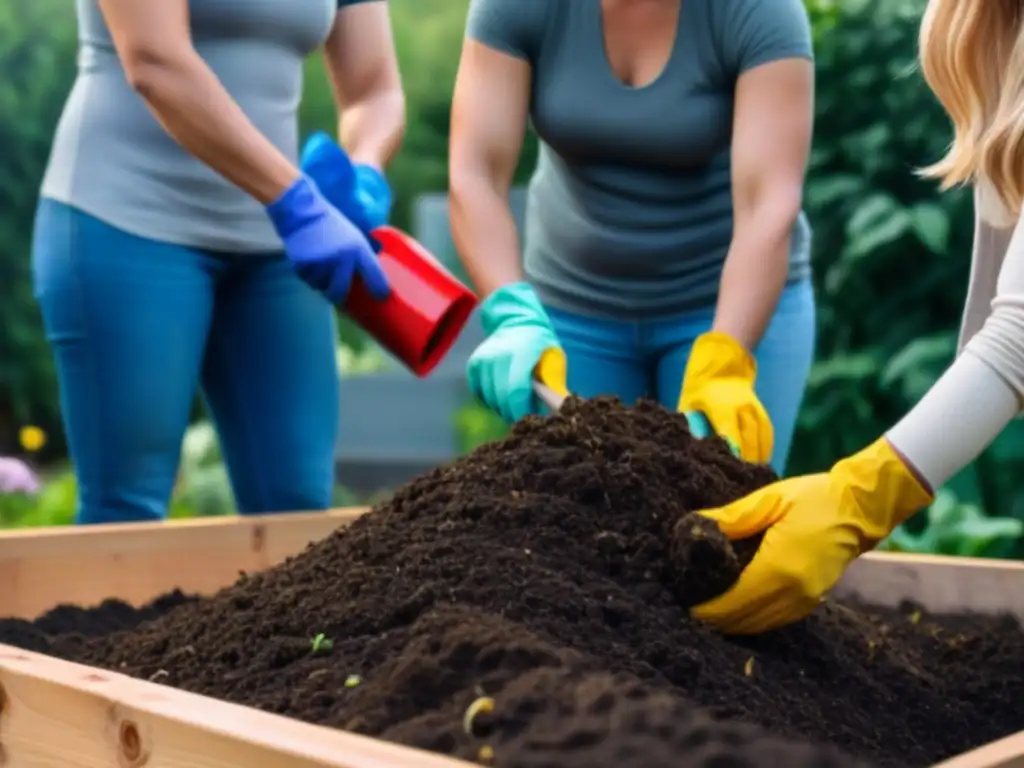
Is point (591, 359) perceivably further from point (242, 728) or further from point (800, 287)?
point (242, 728)

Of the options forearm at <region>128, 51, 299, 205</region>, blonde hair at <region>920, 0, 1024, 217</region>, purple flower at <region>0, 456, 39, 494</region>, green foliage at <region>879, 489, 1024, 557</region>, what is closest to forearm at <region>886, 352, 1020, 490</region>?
blonde hair at <region>920, 0, 1024, 217</region>

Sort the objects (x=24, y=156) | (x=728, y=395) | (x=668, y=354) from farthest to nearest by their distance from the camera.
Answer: (x=24, y=156) < (x=668, y=354) < (x=728, y=395)

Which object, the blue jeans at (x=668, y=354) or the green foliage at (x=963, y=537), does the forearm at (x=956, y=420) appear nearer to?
the blue jeans at (x=668, y=354)

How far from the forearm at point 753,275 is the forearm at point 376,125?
0.75 meters

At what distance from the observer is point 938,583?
92.8 inches

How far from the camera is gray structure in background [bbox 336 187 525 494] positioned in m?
6.57

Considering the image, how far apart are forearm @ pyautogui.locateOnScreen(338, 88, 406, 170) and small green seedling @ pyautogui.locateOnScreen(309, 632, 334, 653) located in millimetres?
1276

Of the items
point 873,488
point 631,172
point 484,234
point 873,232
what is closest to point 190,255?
point 484,234

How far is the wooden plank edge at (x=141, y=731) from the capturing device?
114 centimetres

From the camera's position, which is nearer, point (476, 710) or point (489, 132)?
point (476, 710)

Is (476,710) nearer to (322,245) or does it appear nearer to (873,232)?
(322,245)

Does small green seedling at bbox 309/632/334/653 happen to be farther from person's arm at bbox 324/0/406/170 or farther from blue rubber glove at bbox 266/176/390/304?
person's arm at bbox 324/0/406/170

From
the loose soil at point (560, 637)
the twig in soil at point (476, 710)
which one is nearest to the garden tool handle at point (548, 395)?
the loose soil at point (560, 637)

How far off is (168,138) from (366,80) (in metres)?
0.48
